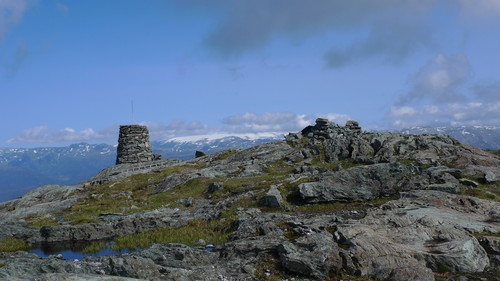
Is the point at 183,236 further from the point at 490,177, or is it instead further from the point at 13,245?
the point at 490,177

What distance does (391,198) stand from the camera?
3444 centimetres

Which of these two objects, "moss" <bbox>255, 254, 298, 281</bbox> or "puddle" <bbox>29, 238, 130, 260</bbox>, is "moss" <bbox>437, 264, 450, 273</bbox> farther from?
"puddle" <bbox>29, 238, 130, 260</bbox>

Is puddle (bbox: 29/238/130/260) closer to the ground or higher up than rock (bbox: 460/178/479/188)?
closer to the ground

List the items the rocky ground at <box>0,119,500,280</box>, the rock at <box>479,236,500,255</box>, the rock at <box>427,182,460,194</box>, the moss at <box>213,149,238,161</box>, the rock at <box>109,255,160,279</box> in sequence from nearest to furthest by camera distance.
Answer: the rock at <box>109,255,160,279</box> → the rocky ground at <box>0,119,500,280</box> → the rock at <box>479,236,500,255</box> → the rock at <box>427,182,460,194</box> → the moss at <box>213,149,238,161</box>

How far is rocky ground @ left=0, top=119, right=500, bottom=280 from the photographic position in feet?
63.5

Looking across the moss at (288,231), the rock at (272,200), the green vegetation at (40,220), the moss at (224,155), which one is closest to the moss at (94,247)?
the green vegetation at (40,220)

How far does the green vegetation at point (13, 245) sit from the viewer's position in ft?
94.7

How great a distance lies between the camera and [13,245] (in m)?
29.7

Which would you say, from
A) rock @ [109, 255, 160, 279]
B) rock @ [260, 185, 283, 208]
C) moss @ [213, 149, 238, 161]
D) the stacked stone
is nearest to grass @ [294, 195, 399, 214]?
rock @ [260, 185, 283, 208]

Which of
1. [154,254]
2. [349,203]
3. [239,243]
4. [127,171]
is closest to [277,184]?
[349,203]

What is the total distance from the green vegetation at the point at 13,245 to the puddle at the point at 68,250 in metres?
0.70

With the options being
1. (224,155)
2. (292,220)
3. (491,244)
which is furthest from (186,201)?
(224,155)

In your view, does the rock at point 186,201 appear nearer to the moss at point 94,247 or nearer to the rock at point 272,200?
the rock at point 272,200

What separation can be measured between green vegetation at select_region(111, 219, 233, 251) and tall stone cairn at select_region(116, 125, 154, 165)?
4839 cm
